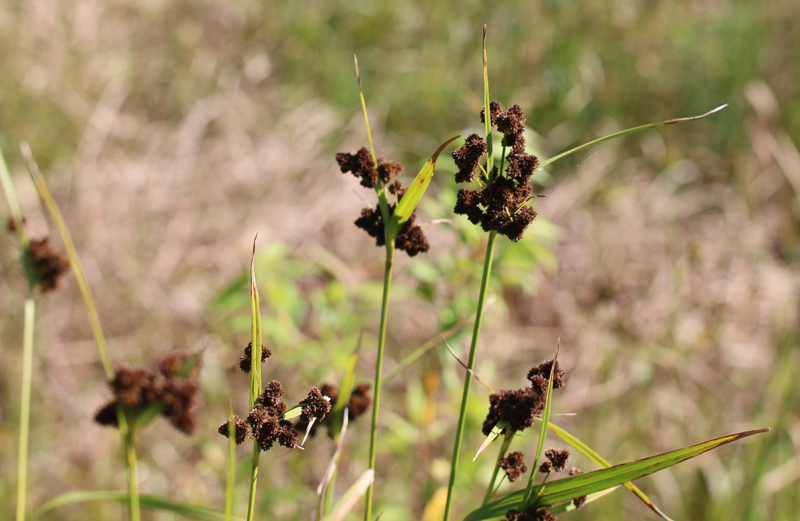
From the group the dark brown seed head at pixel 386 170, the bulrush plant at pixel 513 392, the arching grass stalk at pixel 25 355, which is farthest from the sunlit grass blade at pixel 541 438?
the arching grass stalk at pixel 25 355

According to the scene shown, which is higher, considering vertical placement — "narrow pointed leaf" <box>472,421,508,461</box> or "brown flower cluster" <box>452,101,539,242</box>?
"brown flower cluster" <box>452,101,539,242</box>

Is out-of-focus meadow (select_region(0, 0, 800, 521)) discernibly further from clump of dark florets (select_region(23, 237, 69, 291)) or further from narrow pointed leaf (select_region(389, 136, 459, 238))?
narrow pointed leaf (select_region(389, 136, 459, 238))

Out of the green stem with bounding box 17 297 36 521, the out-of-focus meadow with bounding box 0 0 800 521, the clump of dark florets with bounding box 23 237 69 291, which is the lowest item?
the green stem with bounding box 17 297 36 521

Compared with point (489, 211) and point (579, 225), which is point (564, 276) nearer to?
point (579, 225)

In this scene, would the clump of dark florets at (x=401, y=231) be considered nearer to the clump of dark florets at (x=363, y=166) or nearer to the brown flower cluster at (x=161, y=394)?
the clump of dark florets at (x=363, y=166)

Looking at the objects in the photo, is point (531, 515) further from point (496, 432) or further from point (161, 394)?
point (161, 394)

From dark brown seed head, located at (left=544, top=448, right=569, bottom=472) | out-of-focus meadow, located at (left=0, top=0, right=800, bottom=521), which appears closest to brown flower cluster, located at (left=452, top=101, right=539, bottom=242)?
dark brown seed head, located at (left=544, top=448, right=569, bottom=472)

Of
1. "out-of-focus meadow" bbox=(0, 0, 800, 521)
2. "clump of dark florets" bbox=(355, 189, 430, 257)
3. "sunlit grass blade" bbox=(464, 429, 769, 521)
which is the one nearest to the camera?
"sunlit grass blade" bbox=(464, 429, 769, 521)
